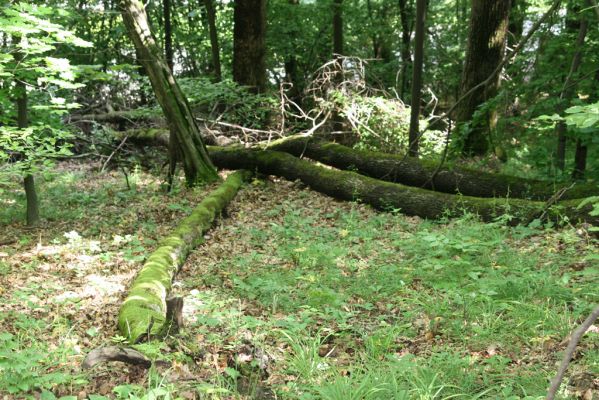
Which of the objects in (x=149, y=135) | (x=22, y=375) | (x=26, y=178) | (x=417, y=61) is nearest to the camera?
(x=22, y=375)

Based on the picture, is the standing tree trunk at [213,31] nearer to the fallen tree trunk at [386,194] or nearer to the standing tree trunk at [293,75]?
the standing tree trunk at [293,75]

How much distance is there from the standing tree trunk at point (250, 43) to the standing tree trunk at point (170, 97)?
134 inches

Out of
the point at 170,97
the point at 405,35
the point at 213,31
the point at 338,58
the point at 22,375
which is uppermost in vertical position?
the point at 405,35

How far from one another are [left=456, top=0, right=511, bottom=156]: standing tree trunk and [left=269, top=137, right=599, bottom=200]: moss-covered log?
1.93 meters

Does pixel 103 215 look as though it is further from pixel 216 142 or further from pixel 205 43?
pixel 205 43

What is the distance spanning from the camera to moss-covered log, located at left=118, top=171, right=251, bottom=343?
3.88 m

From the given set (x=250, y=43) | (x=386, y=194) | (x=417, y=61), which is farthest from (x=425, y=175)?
(x=250, y=43)

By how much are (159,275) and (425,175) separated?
17.4ft

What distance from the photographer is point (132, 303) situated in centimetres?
423

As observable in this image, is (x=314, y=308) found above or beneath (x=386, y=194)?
beneath

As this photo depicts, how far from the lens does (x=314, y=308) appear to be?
443cm

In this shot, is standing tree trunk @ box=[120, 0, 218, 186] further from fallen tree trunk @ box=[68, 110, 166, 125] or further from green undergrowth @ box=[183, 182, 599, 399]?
fallen tree trunk @ box=[68, 110, 166, 125]

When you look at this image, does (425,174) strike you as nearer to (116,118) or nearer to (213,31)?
→ (213,31)

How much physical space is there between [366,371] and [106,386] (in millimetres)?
1709
